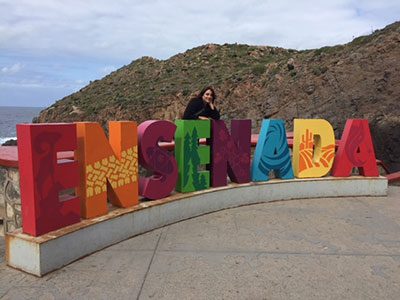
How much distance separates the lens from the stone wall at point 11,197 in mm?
4770

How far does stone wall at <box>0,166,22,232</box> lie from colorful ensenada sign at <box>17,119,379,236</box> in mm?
542

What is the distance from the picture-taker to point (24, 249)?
3.86 m

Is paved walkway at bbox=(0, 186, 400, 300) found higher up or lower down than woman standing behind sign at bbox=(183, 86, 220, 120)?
lower down

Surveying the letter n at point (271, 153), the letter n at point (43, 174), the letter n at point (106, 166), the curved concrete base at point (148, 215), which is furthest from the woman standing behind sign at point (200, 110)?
the letter n at point (43, 174)

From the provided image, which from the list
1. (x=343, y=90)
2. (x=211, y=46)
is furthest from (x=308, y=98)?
(x=211, y=46)

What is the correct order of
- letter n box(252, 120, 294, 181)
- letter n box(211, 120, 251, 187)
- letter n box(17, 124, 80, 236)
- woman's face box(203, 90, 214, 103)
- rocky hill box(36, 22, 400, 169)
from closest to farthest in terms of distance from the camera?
letter n box(17, 124, 80, 236)
letter n box(211, 120, 251, 187)
woman's face box(203, 90, 214, 103)
letter n box(252, 120, 294, 181)
rocky hill box(36, 22, 400, 169)

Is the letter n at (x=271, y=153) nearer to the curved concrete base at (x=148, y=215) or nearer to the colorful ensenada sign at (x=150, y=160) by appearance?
the colorful ensenada sign at (x=150, y=160)

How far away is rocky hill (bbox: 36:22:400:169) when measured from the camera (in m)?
26.7

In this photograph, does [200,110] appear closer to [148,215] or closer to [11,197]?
[148,215]

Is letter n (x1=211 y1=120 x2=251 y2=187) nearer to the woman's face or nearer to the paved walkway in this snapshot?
the woman's face

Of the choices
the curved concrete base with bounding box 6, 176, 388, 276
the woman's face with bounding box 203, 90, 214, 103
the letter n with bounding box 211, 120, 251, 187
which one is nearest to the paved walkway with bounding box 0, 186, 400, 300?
the curved concrete base with bounding box 6, 176, 388, 276

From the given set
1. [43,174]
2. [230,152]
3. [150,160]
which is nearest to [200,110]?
[230,152]

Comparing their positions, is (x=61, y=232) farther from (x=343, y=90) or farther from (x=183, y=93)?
(x=183, y=93)

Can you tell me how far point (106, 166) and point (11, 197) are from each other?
3.82 feet
